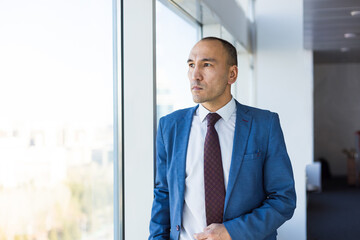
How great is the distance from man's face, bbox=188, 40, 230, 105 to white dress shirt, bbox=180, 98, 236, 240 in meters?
0.09

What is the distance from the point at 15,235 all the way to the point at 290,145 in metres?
Result: 5.85

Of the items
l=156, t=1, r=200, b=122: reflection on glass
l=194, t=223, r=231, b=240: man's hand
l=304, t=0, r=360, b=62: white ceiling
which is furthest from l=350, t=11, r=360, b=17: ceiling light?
l=194, t=223, r=231, b=240: man's hand

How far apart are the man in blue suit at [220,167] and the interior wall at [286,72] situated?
212 inches

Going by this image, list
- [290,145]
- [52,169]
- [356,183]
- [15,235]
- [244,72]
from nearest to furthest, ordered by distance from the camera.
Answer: [15,235] < [52,169] < [244,72] < [290,145] < [356,183]

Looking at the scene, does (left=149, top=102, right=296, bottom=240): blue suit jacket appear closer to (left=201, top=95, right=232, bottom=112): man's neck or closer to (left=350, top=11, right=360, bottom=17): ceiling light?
(left=201, top=95, right=232, bottom=112): man's neck

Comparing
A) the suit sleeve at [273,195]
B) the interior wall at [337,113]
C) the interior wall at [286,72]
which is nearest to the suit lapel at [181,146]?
the suit sleeve at [273,195]

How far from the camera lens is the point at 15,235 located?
58.8 inches

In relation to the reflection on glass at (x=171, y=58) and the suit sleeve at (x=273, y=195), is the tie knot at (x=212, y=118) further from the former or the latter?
the reflection on glass at (x=171, y=58)

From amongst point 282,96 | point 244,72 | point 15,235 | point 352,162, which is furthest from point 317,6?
point 352,162

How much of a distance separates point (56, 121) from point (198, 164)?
2.14ft

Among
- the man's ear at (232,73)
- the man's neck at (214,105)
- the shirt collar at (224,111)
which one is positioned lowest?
the shirt collar at (224,111)

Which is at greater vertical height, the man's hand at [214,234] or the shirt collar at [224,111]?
the shirt collar at [224,111]

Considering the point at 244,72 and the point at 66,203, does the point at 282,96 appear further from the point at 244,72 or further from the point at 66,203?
the point at 66,203

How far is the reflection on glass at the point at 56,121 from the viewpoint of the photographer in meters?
1.48
